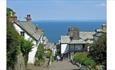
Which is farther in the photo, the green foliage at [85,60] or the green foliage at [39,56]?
the green foliage at [39,56]

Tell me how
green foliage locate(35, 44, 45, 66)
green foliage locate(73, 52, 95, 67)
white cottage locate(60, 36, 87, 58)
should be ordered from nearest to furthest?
green foliage locate(73, 52, 95, 67), green foliage locate(35, 44, 45, 66), white cottage locate(60, 36, 87, 58)

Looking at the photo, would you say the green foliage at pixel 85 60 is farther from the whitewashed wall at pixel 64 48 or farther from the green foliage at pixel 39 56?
the whitewashed wall at pixel 64 48

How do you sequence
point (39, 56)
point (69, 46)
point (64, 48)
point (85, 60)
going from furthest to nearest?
point (64, 48)
point (69, 46)
point (39, 56)
point (85, 60)

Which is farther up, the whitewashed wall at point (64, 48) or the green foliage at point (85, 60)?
the green foliage at point (85, 60)

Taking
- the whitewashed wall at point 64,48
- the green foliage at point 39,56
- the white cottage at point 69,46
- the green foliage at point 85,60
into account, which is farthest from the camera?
the whitewashed wall at point 64,48

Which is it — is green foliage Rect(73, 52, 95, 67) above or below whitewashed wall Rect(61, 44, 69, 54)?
above

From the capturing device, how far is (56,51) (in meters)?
42.7

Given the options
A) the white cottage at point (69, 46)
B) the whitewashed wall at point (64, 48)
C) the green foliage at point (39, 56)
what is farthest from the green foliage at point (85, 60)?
the whitewashed wall at point (64, 48)

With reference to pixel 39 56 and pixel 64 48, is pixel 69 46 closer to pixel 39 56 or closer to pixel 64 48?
pixel 64 48

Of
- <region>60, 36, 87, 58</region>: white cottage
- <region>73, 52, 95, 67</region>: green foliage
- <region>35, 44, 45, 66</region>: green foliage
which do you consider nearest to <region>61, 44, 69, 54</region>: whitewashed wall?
<region>60, 36, 87, 58</region>: white cottage

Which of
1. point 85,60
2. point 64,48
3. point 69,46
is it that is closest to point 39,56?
point 85,60

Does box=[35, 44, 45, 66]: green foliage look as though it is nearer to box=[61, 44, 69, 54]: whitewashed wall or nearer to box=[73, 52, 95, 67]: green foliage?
box=[73, 52, 95, 67]: green foliage
